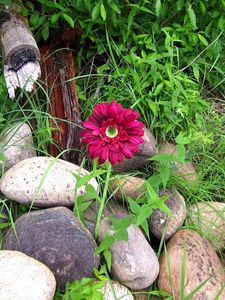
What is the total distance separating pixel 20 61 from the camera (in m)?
2.58

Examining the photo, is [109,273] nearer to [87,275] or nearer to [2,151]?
[87,275]

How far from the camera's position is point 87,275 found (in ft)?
7.34

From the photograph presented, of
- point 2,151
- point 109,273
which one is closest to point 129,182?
point 109,273

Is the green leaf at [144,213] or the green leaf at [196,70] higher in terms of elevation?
the green leaf at [196,70]

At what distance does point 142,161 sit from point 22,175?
0.60 metres

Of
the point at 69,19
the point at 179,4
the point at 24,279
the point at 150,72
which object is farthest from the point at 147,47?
the point at 24,279

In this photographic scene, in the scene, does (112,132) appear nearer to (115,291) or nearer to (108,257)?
(108,257)

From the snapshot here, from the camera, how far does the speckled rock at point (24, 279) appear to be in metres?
1.99

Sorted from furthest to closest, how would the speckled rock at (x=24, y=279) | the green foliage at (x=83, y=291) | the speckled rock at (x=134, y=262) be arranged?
1. the speckled rock at (x=134, y=262)
2. the green foliage at (x=83, y=291)
3. the speckled rock at (x=24, y=279)

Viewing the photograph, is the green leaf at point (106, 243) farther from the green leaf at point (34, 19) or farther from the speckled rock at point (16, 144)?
the green leaf at point (34, 19)

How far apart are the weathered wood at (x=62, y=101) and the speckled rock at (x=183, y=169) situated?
0.46 meters

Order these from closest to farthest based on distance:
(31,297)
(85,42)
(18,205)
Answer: (31,297) → (18,205) → (85,42)

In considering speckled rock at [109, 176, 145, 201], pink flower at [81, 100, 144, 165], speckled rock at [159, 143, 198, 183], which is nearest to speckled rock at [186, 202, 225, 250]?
speckled rock at [159, 143, 198, 183]

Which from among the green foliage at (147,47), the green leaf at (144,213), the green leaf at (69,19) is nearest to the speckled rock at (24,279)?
the green leaf at (144,213)
